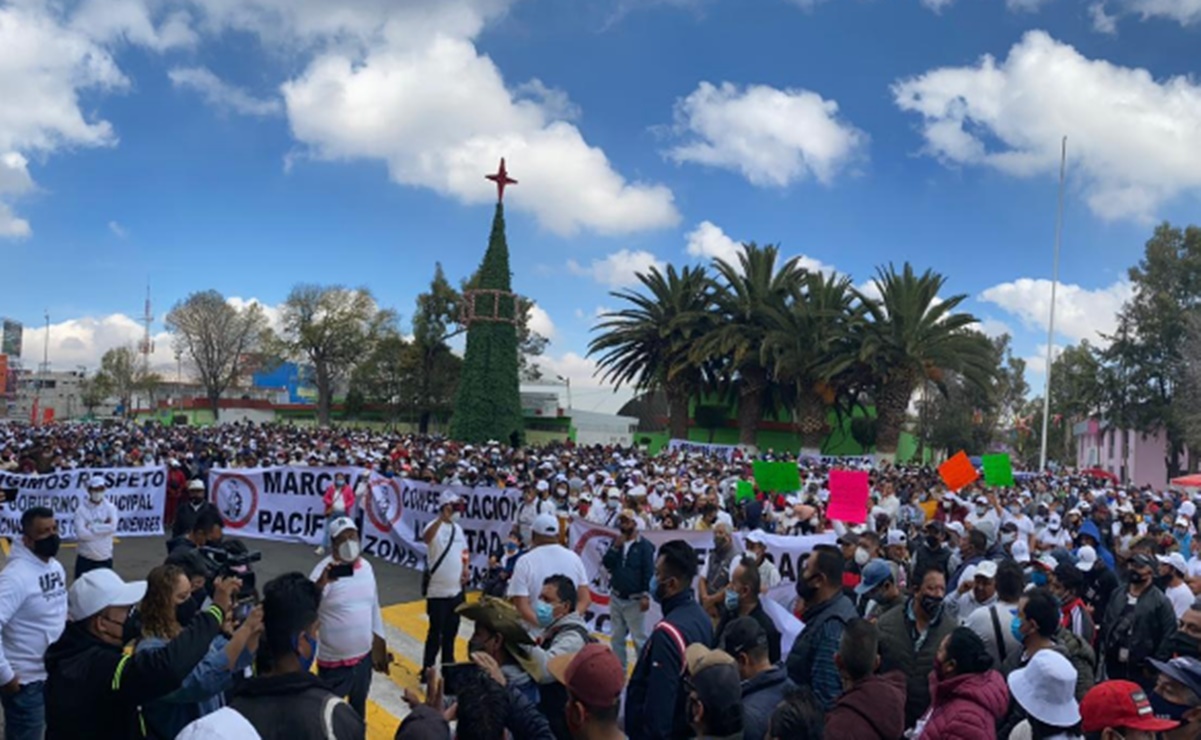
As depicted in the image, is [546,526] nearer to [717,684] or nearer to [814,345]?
[717,684]

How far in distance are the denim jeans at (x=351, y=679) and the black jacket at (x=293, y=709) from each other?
2.47 meters

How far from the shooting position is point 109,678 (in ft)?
11.6

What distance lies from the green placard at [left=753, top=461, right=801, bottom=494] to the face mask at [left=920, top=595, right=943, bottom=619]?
9259 millimetres

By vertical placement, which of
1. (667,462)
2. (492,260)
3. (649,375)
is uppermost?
(492,260)

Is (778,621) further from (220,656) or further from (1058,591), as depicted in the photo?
(220,656)

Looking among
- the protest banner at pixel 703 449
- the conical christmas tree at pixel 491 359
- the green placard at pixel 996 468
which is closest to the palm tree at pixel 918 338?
the protest banner at pixel 703 449

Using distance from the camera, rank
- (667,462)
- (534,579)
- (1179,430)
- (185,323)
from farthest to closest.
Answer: (185,323) < (1179,430) < (667,462) < (534,579)

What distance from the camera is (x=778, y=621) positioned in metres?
6.06

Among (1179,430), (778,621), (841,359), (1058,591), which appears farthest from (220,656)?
(1179,430)

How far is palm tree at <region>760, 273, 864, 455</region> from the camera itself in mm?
42094

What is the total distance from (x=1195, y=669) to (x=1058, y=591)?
3412 mm

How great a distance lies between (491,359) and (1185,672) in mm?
33806

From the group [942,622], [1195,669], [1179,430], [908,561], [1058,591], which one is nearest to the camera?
[1195,669]

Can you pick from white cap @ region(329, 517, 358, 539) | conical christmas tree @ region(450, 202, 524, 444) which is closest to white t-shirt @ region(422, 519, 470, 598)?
white cap @ region(329, 517, 358, 539)
